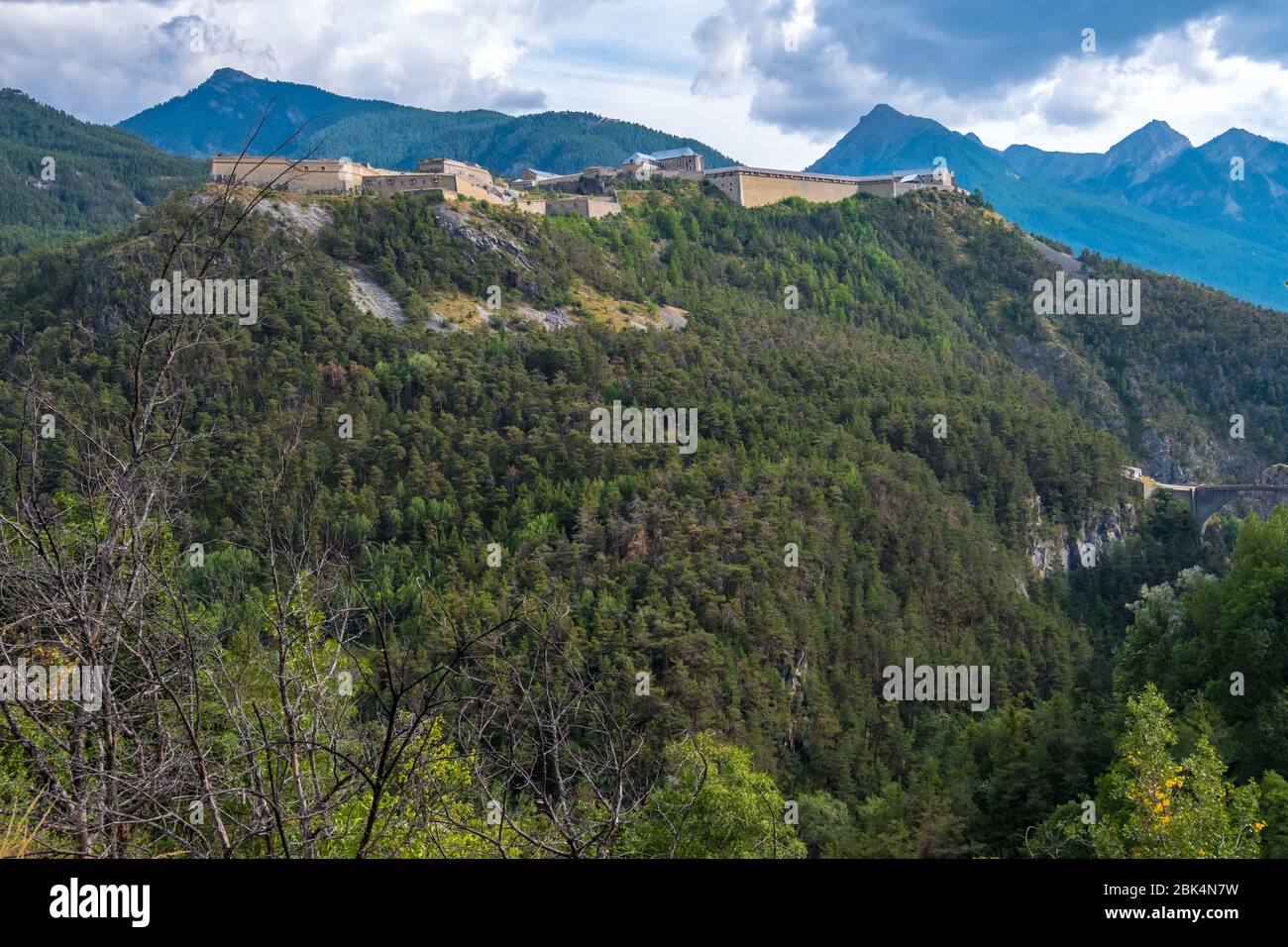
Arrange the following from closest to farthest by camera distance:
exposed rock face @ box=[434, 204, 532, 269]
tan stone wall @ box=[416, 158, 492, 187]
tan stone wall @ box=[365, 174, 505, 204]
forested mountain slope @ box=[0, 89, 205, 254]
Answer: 1. exposed rock face @ box=[434, 204, 532, 269]
2. tan stone wall @ box=[365, 174, 505, 204]
3. tan stone wall @ box=[416, 158, 492, 187]
4. forested mountain slope @ box=[0, 89, 205, 254]

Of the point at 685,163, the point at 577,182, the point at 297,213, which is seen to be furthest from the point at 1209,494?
the point at 297,213

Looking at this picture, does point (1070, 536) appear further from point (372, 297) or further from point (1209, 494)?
point (372, 297)

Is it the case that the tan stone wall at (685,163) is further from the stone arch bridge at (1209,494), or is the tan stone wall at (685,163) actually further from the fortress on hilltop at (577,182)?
the stone arch bridge at (1209,494)

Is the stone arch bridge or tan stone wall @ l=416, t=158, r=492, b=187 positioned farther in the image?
tan stone wall @ l=416, t=158, r=492, b=187

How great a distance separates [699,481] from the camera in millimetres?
48938

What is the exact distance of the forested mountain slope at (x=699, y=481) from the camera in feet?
112

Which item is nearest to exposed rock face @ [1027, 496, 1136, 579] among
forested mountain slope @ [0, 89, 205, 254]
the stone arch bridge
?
the stone arch bridge

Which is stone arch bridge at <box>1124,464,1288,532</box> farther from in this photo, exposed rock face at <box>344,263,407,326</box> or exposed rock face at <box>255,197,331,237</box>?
exposed rock face at <box>255,197,331,237</box>

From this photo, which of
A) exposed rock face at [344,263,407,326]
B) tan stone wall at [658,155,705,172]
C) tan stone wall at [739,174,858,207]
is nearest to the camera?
exposed rock face at [344,263,407,326]

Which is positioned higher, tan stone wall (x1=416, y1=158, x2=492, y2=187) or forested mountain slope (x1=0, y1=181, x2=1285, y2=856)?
tan stone wall (x1=416, y1=158, x2=492, y2=187)

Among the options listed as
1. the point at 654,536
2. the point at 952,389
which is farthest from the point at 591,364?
the point at 952,389

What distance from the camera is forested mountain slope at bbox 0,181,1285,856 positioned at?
34281 millimetres
